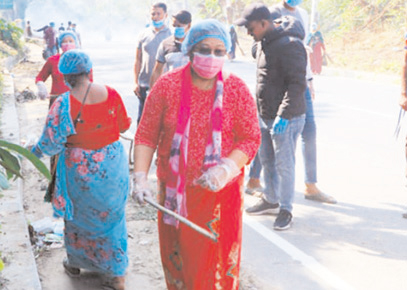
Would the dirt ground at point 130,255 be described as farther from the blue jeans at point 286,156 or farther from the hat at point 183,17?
the hat at point 183,17

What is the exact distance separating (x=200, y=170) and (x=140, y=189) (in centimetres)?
33

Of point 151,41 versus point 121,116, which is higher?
point 151,41

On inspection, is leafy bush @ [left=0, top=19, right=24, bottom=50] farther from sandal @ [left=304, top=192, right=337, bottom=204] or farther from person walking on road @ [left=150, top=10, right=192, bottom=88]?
sandal @ [left=304, top=192, right=337, bottom=204]

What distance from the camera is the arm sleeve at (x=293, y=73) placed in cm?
511

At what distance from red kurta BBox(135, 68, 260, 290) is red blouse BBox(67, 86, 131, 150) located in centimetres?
106

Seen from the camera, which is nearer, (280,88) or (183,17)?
(280,88)

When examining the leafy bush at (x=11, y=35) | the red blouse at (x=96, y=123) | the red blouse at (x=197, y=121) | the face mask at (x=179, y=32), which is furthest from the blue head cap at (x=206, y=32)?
the leafy bush at (x=11, y=35)

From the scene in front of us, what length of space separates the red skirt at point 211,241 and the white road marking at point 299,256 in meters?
1.49

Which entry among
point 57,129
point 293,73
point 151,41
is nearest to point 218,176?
point 57,129

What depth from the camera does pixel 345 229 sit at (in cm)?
538

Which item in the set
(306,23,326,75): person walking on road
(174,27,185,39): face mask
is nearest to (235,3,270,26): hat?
(174,27,185,39): face mask

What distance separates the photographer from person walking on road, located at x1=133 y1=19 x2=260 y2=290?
298 cm

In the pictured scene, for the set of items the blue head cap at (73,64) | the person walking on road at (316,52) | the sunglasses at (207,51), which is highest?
the sunglasses at (207,51)

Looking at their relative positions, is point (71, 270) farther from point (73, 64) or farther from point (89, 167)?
point (73, 64)
